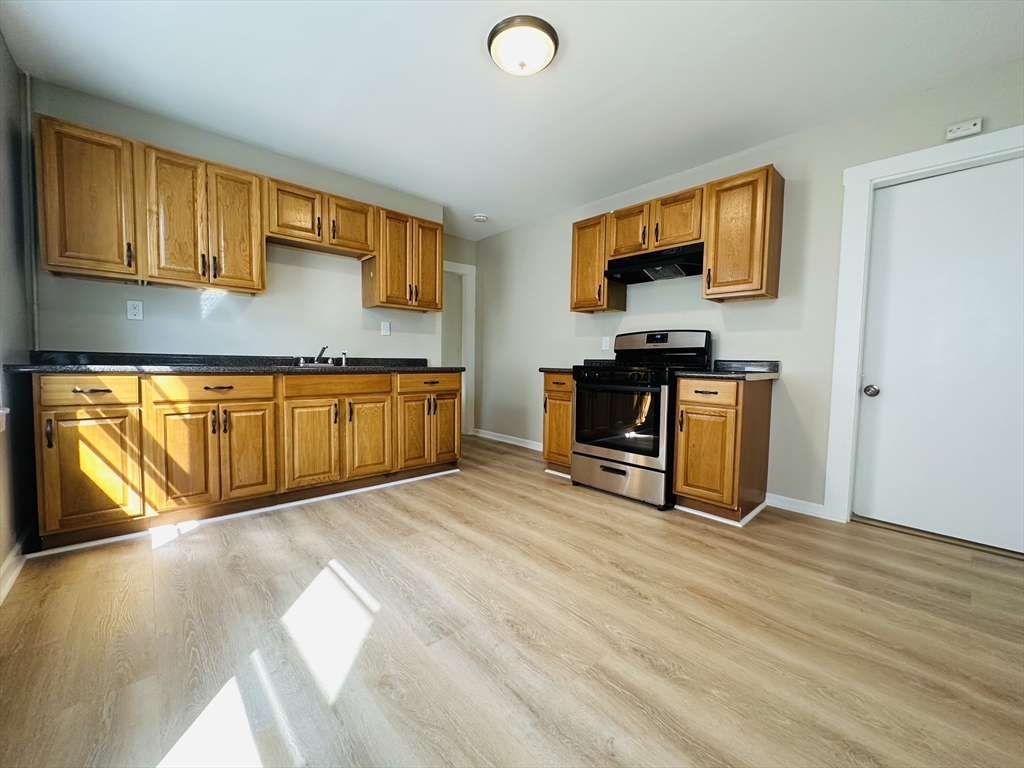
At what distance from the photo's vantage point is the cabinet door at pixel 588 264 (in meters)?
3.48

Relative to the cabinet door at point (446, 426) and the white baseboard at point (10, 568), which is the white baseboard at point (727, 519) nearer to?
the cabinet door at point (446, 426)

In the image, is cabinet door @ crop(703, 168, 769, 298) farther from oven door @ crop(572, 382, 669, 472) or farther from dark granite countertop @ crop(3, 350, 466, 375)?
dark granite countertop @ crop(3, 350, 466, 375)

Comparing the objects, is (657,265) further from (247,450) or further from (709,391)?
(247,450)

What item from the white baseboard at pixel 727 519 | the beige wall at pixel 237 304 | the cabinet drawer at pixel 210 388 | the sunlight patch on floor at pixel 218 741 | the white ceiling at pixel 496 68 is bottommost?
the white baseboard at pixel 727 519

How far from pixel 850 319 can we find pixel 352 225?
3.59m

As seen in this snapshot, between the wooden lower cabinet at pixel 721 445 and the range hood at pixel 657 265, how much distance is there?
Answer: 97cm

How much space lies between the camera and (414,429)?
3.26 m

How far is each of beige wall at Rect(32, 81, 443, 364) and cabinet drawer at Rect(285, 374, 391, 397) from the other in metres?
0.72

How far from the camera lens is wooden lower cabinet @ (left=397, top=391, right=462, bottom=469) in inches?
126

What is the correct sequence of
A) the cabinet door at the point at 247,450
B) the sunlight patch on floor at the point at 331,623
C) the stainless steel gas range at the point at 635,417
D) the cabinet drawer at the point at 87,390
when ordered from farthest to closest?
the stainless steel gas range at the point at 635,417
the cabinet door at the point at 247,450
the cabinet drawer at the point at 87,390
the sunlight patch on floor at the point at 331,623

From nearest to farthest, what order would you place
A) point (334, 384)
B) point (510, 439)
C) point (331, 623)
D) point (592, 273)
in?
1. point (331, 623)
2. point (334, 384)
3. point (592, 273)
4. point (510, 439)

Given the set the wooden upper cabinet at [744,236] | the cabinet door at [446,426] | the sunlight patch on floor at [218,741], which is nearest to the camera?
the sunlight patch on floor at [218,741]

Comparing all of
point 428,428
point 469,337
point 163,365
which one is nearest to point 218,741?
point 163,365

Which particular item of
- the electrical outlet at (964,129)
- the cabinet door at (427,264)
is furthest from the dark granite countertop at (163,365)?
the electrical outlet at (964,129)
